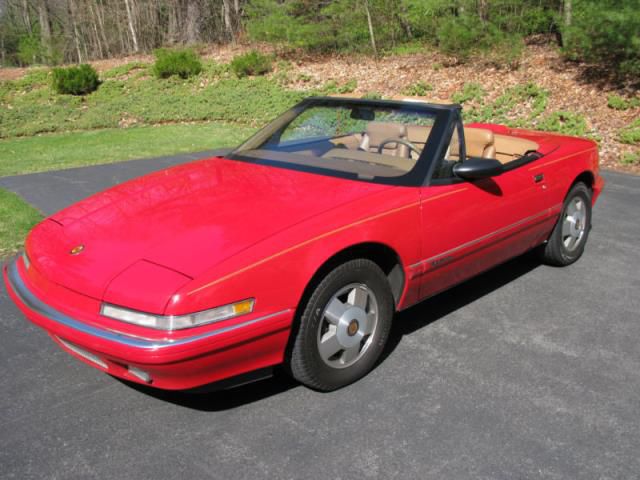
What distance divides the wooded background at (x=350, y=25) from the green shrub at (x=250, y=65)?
4.48 feet

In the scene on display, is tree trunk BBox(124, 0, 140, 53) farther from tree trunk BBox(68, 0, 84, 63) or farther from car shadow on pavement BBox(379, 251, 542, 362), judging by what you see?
car shadow on pavement BBox(379, 251, 542, 362)

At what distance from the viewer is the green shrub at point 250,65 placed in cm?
1881

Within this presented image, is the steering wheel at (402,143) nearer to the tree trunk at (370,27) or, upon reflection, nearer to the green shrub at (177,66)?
the tree trunk at (370,27)

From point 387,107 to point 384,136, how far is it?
21cm

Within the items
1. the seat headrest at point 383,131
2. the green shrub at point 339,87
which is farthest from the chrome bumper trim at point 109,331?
the green shrub at point 339,87

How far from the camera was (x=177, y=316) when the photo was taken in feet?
8.39

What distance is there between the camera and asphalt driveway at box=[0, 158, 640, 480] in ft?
8.79

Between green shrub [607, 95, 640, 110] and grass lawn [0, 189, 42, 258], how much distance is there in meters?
10.0

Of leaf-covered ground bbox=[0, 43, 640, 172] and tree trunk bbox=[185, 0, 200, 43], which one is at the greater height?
tree trunk bbox=[185, 0, 200, 43]

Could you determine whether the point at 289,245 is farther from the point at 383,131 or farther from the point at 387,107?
the point at 387,107

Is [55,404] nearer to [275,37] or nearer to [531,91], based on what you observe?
[531,91]

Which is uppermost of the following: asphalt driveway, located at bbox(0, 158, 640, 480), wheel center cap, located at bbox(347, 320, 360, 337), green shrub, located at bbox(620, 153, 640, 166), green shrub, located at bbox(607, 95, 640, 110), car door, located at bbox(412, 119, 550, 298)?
car door, located at bbox(412, 119, 550, 298)

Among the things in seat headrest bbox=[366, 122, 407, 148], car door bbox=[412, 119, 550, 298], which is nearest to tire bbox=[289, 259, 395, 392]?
car door bbox=[412, 119, 550, 298]

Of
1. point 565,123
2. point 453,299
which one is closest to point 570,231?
point 453,299
